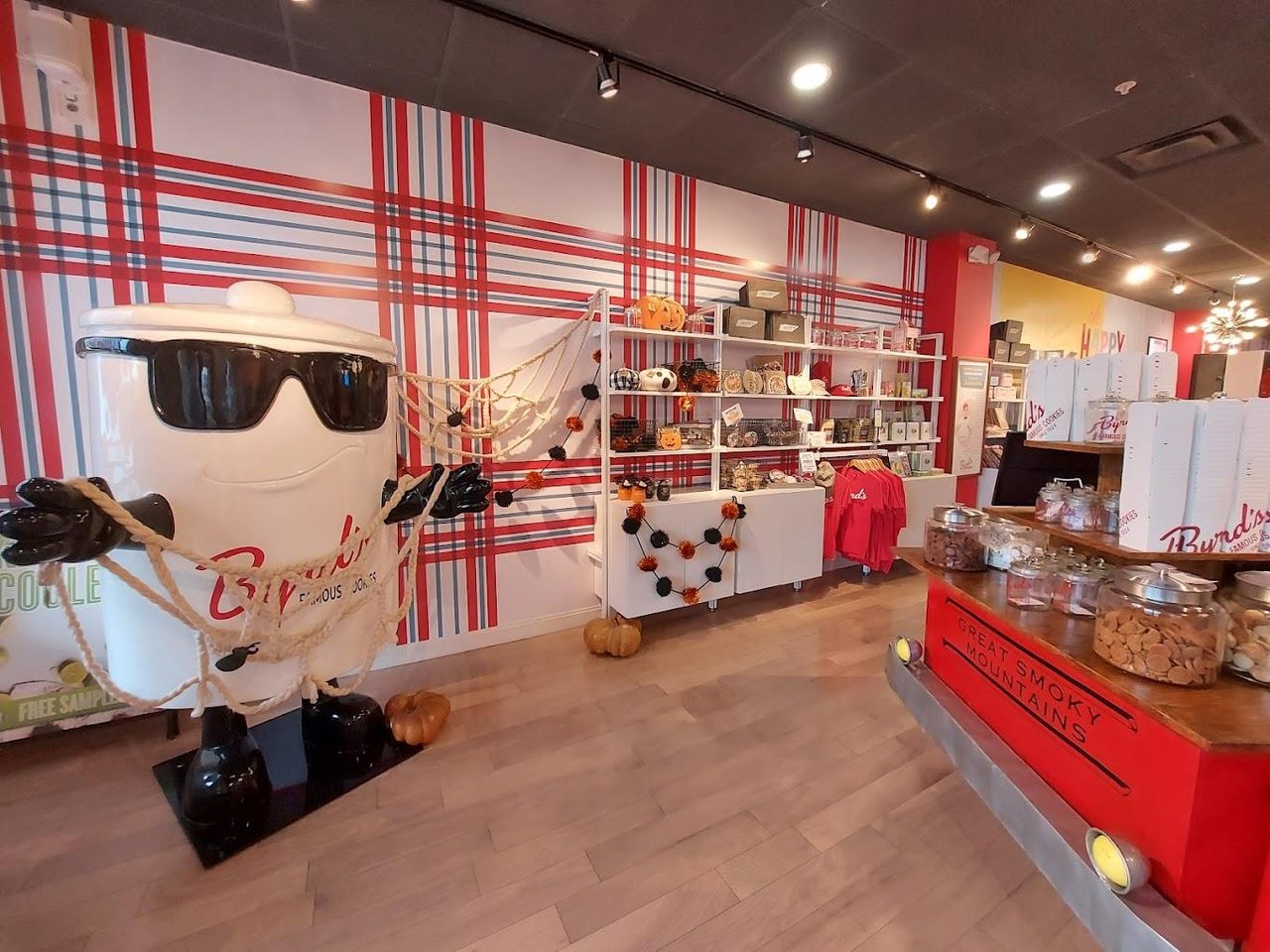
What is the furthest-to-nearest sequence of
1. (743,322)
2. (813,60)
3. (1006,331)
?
(1006,331) → (743,322) → (813,60)

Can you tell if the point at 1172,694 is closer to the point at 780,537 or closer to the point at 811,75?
the point at 780,537

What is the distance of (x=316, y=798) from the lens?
1765mm

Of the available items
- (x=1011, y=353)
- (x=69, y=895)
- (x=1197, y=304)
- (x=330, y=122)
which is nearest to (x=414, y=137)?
(x=330, y=122)

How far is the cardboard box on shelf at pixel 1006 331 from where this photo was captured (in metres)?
4.70

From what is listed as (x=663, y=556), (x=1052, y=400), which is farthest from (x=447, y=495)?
(x=1052, y=400)

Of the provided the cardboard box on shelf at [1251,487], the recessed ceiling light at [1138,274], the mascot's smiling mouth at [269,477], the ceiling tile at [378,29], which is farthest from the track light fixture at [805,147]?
the recessed ceiling light at [1138,274]

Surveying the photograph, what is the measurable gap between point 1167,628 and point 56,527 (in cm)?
230

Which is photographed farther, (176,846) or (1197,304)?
(1197,304)

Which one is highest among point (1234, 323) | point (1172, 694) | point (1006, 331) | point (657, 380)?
point (1234, 323)

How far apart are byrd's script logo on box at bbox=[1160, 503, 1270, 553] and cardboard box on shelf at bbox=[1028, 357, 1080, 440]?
406 millimetres

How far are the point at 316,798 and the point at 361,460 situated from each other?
48.7 inches

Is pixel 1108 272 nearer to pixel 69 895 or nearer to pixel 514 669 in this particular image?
pixel 514 669

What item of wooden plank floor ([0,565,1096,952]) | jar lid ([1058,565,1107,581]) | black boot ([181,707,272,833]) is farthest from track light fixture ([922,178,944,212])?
black boot ([181,707,272,833])

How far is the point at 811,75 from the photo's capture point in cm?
228
